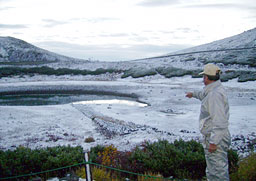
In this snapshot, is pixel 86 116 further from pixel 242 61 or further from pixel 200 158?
pixel 242 61

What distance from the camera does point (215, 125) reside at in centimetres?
436

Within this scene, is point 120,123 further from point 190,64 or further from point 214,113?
point 190,64

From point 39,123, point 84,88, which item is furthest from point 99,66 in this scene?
point 39,123

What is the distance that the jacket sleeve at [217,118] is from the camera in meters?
4.34

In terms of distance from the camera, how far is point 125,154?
789cm

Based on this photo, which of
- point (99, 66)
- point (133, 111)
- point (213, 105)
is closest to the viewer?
point (213, 105)

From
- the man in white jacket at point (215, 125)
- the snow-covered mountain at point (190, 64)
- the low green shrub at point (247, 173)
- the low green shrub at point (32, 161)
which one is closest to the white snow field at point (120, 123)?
the low green shrub at point (32, 161)

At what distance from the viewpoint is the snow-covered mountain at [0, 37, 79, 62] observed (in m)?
82.9

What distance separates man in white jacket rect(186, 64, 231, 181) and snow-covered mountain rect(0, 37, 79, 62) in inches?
3213

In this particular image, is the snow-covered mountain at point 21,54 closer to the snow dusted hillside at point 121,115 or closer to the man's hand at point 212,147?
the snow dusted hillside at point 121,115

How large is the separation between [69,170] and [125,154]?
5.60ft

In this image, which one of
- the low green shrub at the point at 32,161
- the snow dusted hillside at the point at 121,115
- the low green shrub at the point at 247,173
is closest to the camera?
the low green shrub at the point at 247,173

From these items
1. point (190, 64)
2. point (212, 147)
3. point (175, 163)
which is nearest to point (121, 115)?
point (175, 163)

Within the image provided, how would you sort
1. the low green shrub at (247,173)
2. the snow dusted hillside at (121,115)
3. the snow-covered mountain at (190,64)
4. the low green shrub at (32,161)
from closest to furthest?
1. the low green shrub at (247,173)
2. the low green shrub at (32,161)
3. the snow dusted hillside at (121,115)
4. the snow-covered mountain at (190,64)
